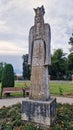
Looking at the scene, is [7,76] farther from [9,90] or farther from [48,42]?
[48,42]

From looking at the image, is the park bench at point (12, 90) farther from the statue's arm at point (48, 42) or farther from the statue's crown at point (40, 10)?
the statue's crown at point (40, 10)

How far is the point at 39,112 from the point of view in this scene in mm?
6188

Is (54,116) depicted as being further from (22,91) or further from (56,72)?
(56,72)

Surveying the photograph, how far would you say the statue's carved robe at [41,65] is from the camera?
6.39m

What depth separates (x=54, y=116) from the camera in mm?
6492

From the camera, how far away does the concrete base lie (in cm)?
608

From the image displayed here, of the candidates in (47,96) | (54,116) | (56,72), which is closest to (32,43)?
(47,96)

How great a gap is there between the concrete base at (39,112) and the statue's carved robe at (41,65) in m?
0.26

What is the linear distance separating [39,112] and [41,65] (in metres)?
1.38

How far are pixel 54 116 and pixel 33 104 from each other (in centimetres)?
76

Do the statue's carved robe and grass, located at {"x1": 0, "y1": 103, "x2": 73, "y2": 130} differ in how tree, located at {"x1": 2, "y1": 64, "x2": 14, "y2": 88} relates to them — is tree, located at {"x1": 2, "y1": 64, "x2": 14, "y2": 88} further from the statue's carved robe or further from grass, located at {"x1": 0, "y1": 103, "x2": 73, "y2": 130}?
the statue's carved robe

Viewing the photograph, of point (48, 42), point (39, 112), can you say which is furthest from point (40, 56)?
point (39, 112)

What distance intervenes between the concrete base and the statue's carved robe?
0.26 meters

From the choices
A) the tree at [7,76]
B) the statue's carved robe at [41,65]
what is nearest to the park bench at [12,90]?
the tree at [7,76]
